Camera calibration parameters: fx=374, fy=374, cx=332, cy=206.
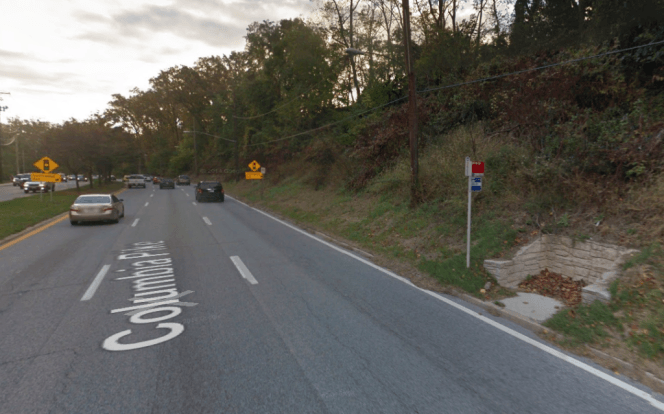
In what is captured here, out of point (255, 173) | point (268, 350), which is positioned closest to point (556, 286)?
point (268, 350)

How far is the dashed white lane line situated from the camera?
7.50 m

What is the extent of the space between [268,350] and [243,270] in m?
4.05

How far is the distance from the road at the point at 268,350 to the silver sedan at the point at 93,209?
7.49 meters

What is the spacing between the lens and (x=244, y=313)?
224 inches

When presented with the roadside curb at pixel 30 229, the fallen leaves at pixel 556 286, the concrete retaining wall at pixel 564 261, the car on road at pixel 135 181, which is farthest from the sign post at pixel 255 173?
the car on road at pixel 135 181

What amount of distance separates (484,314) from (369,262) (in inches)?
149

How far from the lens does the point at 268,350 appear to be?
445 centimetres

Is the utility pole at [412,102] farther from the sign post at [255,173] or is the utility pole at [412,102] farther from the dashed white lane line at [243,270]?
the sign post at [255,173]

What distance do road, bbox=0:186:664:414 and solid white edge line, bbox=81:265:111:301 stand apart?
0.05 m

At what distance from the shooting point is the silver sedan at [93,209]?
15188 millimetres

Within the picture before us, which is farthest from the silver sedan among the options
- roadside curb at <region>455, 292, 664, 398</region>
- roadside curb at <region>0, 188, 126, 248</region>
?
roadside curb at <region>455, 292, 664, 398</region>

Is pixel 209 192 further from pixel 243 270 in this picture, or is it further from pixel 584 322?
pixel 584 322

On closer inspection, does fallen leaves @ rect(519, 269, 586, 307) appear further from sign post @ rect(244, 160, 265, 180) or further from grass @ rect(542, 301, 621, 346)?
sign post @ rect(244, 160, 265, 180)

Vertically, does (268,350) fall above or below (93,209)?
below
